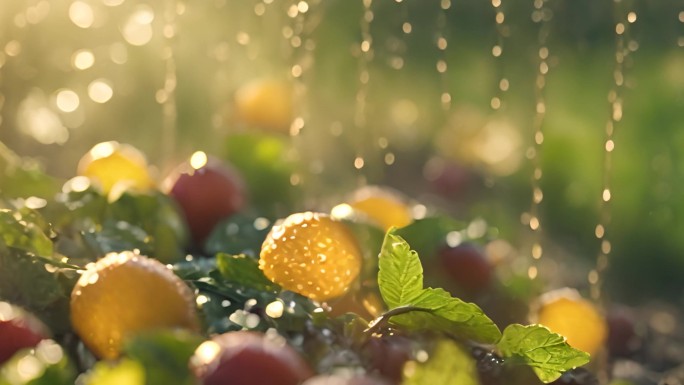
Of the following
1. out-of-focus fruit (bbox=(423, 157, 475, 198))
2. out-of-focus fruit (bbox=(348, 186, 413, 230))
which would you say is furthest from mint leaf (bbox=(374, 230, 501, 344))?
out-of-focus fruit (bbox=(423, 157, 475, 198))

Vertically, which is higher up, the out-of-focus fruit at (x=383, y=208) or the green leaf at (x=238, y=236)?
the out-of-focus fruit at (x=383, y=208)

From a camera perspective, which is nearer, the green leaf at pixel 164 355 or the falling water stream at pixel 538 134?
the green leaf at pixel 164 355

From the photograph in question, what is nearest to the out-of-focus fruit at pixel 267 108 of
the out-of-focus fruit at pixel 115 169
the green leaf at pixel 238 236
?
the out-of-focus fruit at pixel 115 169

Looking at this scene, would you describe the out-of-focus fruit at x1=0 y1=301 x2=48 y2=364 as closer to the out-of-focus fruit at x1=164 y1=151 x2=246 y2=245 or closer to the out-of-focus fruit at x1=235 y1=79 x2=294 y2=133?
the out-of-focus fruit at x1=164 y1=151 x2=246 y2=245

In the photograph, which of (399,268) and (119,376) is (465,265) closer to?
(399,268)

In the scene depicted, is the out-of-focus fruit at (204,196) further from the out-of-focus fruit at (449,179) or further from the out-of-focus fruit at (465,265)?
the out-of-focus fruit at (449,179)

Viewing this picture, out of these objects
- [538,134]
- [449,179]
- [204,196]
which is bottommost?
[449,179]

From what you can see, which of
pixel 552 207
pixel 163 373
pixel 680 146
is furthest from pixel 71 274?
pixel 552 207

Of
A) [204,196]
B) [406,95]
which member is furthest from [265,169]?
[406,95]
